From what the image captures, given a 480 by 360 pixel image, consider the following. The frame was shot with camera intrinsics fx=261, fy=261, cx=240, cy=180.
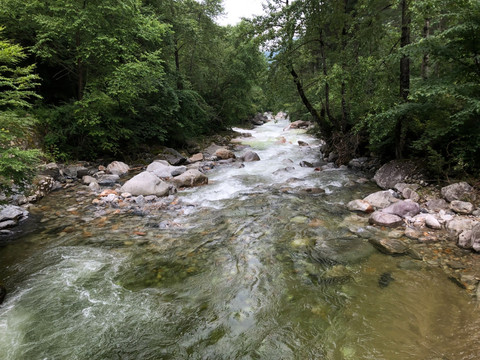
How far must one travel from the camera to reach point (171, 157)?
13977 mm

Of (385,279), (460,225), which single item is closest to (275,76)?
(460,225)

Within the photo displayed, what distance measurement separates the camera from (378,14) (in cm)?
900

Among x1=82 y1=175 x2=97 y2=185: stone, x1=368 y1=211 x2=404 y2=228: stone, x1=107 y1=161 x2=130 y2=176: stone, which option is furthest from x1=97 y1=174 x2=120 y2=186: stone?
x1=368 y1=211 x2=404 y2=228: stone

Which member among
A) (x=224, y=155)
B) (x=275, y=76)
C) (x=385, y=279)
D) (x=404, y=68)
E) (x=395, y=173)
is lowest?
(x=385, y=279)

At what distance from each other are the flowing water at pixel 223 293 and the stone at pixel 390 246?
175mm

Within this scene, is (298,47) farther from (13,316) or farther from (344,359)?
(13,316)

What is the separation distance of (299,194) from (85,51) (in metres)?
9.95

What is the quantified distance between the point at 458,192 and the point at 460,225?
1.48m

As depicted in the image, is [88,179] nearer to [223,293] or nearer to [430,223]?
[223,293]

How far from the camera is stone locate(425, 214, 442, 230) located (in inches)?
218

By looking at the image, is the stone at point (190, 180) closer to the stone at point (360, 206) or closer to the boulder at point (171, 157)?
the boulder at point (171, 157)

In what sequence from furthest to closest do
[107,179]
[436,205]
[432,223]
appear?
[107,179] < [436,205] < [432,223]

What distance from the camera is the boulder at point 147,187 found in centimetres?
852

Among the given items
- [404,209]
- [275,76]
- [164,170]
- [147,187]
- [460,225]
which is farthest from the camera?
[275,76]
